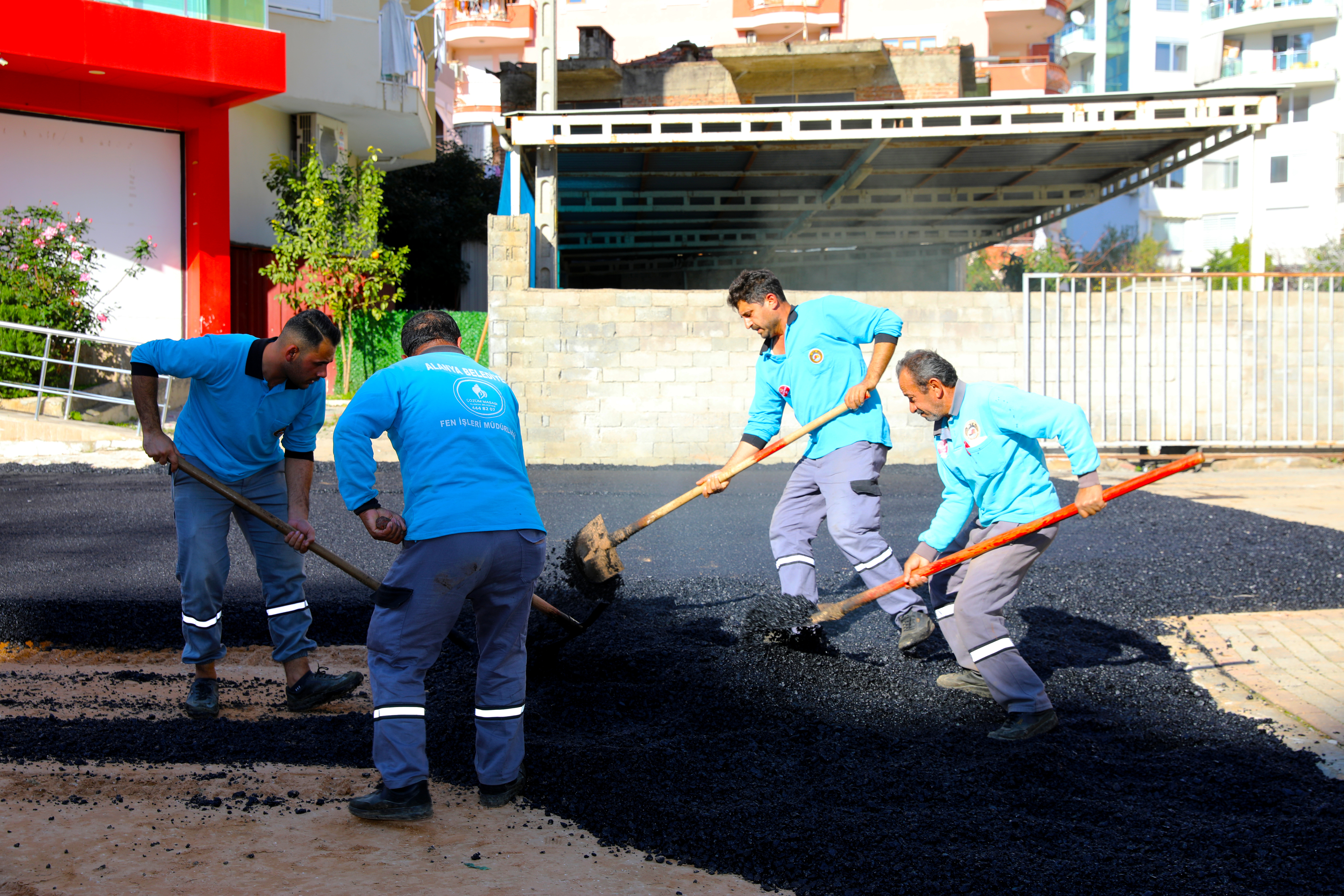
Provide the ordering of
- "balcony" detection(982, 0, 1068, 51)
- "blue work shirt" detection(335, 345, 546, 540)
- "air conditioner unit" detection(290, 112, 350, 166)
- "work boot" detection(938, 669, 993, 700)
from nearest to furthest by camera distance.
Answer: "blue work shirt" detection(335, 345, 546, 540) < "work boot" detection(938, 669, 993, 700) < "air conditioner unit" detection(290, 112, 350, 166) < "balcony" detection(982, 0, 1068, 51)

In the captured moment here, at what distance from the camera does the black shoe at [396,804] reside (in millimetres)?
3010

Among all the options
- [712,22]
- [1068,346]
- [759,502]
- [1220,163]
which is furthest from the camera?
[1220,163]

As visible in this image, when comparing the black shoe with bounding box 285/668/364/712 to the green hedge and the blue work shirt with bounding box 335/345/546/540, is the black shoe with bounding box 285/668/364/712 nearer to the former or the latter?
the blue work shirt with bounding box 335/345/546/540

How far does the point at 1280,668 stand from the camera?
4.79 metres

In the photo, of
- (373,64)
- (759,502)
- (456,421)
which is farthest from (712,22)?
(456,421)

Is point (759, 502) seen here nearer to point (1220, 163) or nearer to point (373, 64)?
point (373, 64)

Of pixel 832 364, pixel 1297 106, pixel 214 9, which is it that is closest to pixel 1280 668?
pixel 832 364

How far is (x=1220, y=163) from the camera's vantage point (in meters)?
49.3

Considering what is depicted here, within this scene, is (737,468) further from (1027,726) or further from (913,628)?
(1027,726)

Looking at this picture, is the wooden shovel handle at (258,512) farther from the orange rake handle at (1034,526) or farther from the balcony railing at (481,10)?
the balcony railing at (481,10)

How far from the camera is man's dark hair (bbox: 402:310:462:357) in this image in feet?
11.5

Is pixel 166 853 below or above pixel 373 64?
below

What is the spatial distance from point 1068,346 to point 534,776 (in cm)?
967

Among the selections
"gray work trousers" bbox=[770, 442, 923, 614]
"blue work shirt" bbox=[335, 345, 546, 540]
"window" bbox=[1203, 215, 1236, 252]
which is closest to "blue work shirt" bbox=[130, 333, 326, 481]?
"blue work shirt" bbox=[335, 345, 546, 540]
